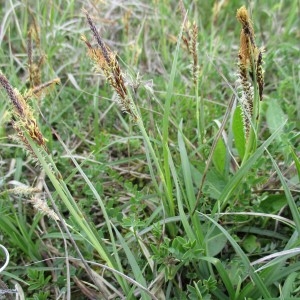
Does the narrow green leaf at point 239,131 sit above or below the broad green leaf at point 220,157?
above

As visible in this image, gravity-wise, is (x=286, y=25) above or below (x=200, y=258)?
above

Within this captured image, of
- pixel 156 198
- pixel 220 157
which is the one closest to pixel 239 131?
pixel 220 157

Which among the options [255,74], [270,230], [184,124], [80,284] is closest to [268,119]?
[184,124]

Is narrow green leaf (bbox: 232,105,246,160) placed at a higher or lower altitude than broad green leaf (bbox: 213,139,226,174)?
higher

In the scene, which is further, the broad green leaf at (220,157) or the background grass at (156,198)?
the broad green leaf at (220,157)

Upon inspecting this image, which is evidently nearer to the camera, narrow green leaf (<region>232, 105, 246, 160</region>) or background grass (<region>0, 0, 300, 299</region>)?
background grass (<region>0, 0, 300, 299</region>)

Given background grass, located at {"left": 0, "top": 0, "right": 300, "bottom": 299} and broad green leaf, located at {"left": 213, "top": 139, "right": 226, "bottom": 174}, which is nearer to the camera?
background grass, located at {"left": 0, "top": 0, "right": 300, "bottom": 299}

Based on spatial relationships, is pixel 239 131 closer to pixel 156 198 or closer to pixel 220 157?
pixel 220 157

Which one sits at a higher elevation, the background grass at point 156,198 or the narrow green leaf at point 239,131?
the narrow green leaf at point 239,131

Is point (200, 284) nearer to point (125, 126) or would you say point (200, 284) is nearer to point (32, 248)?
point (32, 248)
